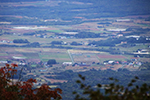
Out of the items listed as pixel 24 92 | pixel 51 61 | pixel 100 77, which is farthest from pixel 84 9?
pixel 24 92

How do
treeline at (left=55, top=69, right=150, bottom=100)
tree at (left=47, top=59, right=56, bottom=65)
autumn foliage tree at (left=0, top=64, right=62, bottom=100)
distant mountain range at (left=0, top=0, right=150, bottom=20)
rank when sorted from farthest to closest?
distant mountain range at (left=0, top=0, right=150, bottom=20)
tree at (left=47, top=59, right=56, bottom=65)
treeline at (left=55, top=69, right=150, bottom=100)
autumn foliage tree at (left=0, top=64, right=62, bottom=100)

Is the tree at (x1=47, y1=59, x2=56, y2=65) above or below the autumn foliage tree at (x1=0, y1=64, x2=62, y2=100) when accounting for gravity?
below

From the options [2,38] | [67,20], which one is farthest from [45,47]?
[67,20]

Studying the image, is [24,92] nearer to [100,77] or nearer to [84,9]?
[100,77]

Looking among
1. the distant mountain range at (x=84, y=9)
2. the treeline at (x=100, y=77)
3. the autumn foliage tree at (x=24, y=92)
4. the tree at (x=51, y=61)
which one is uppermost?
the autumn foliage tree at (x=24, y=92)

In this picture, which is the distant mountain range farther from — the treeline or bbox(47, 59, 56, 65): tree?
the treeline

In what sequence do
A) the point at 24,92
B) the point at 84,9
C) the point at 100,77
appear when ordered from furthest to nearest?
1. the point at 84,9
2. the point at 100,77
3. the point at 24,92

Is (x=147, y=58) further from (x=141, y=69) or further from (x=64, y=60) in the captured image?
(x=64, y=60)

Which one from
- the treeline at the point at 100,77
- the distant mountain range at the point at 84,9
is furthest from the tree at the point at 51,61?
the distant mountain range at the point at 84,9

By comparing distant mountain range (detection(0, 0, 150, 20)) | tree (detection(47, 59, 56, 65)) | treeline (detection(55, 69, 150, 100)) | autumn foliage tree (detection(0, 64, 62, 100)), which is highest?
autumn foliage tree (detection(0, 64, 62, 100))

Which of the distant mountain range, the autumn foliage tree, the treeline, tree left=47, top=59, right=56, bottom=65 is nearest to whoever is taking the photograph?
the autumn foliage tree

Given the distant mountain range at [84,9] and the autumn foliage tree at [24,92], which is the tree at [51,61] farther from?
the distant mountain range at [84,9]

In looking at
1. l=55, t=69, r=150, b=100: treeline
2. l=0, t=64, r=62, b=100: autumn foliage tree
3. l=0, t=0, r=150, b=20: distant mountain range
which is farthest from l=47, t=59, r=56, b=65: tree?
l=0, t=0, r=150, b=20: distant mountain range
